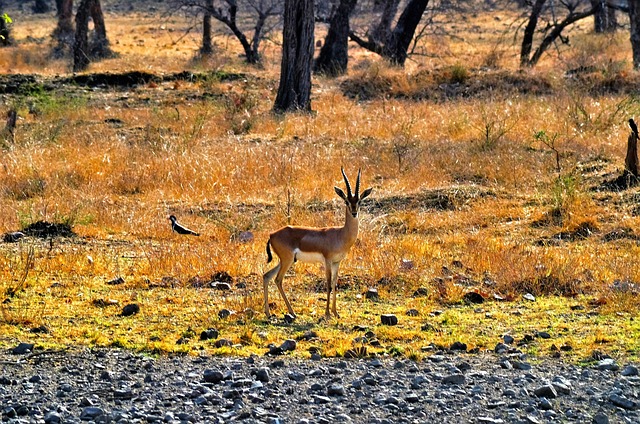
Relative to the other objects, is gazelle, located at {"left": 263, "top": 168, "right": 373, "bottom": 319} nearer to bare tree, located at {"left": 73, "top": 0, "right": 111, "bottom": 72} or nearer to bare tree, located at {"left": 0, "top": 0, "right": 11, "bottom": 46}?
bare tree, located at {"left": 0, "top": 0, "right": 11, "bottom": 46}

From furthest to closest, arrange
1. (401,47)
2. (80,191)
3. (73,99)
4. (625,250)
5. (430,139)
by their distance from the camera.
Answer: (401,47), (73,99), (430,139), (80,191), (625,250)

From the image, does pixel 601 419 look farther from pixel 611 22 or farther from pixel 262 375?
pixel 611 22

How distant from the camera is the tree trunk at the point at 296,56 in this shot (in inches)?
734

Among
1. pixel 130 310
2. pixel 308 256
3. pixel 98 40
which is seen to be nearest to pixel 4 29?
pixel 130 310

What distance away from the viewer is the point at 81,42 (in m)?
27.1

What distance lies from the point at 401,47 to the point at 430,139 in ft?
35.5

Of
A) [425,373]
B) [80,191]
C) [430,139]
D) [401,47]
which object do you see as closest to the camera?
[425,373]

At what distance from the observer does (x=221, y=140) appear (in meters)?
15.2

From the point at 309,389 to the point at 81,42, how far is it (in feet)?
75.0

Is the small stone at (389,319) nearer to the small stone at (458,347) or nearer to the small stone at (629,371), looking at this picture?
the small stone at (458,347)

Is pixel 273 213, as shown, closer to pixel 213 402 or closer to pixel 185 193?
pixel 185 193

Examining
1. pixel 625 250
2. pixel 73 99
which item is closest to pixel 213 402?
pixel 625 250

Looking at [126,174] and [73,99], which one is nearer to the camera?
[126,174]

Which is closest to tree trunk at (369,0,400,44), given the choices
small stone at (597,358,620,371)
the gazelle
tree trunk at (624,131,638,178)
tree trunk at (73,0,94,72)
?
tree trunk at (73,0,94,72)
